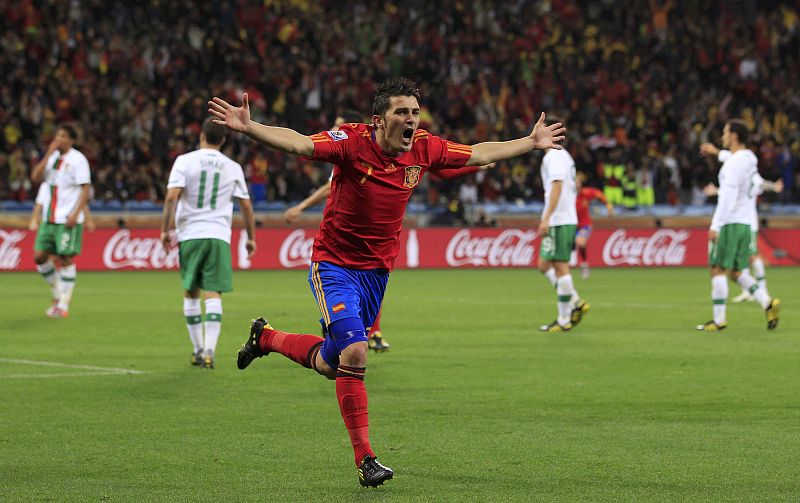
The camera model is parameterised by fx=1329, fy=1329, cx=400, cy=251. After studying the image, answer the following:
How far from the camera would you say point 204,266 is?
11.7 metres

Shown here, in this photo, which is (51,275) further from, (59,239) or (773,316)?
(773,316)

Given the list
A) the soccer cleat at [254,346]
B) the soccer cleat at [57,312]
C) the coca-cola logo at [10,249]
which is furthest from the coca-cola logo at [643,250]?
the soccer cleat at [254,346]

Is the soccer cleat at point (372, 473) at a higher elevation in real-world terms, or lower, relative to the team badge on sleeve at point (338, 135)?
lower

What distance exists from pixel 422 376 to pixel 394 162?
4.24 meters

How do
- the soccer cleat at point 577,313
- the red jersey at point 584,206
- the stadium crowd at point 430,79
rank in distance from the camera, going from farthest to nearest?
the stadium crowd at point 430,79 < the red jersey at point 584,206 < the soccer cleat at point 577,313

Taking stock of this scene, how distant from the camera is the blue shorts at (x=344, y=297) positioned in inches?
279

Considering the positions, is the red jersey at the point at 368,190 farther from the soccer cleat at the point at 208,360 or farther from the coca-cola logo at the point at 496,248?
the coca-cola logo at the point at 496,248

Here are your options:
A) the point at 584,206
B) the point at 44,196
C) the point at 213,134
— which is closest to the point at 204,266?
the point at 213,134

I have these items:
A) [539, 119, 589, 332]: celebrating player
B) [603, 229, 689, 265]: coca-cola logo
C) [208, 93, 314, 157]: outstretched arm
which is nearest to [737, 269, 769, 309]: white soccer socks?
[539, 119, 589, 332]: celebrating player

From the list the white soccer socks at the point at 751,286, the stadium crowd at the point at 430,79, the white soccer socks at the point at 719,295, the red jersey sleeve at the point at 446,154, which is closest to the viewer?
the red jersey sleeve at the point at 446,154

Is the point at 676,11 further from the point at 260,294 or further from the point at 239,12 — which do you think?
the point at 260,294

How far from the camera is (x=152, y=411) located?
9.10 metres

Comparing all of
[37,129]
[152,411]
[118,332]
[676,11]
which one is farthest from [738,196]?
[676,11]

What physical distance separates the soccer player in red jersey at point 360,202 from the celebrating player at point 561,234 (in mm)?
7639
